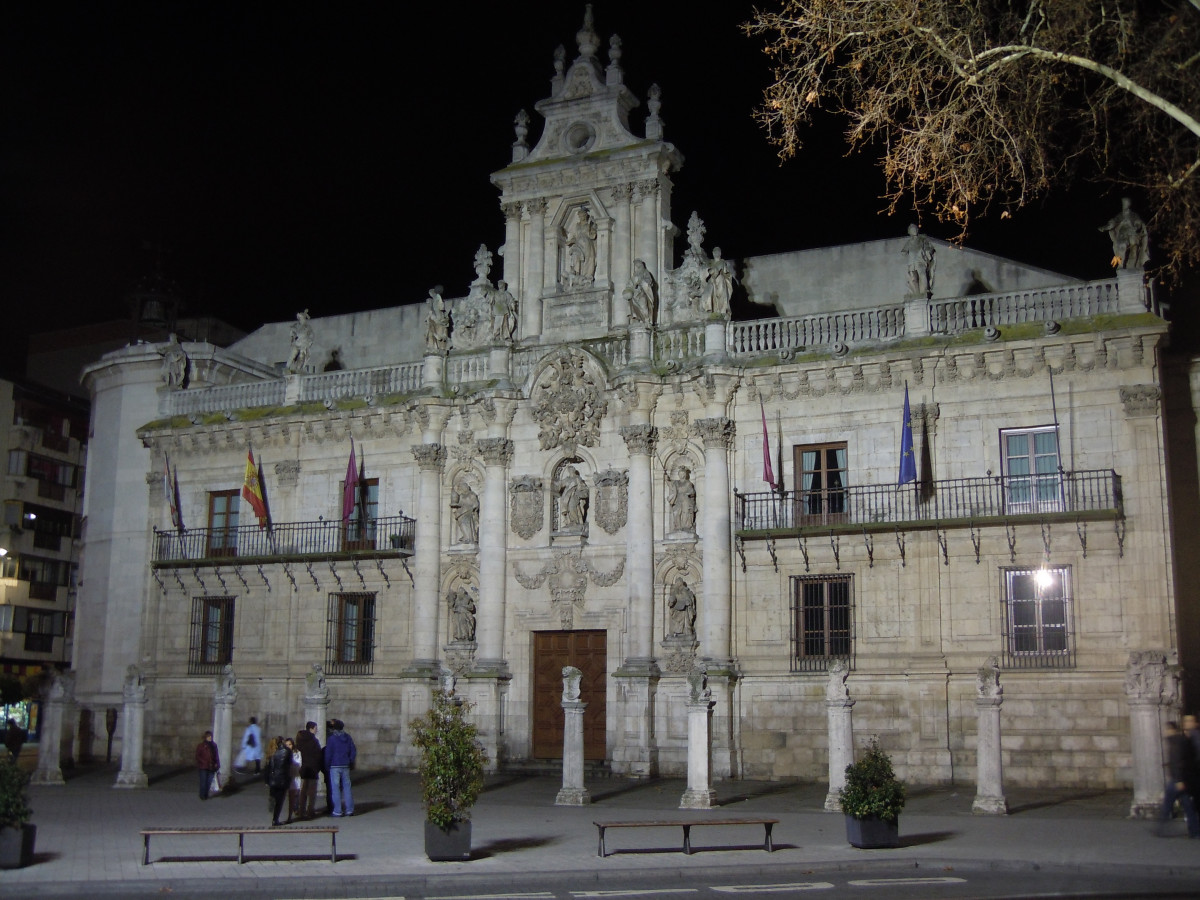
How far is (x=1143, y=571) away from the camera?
2653 cm

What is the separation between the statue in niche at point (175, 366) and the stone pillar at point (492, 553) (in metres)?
10.5

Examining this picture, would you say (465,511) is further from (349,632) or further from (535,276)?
(535,276)

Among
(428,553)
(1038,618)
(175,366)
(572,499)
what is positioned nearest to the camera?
(1038,618)

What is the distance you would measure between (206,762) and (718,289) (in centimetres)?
1520

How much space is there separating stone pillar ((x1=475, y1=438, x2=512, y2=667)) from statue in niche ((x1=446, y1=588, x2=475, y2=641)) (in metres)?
0.26

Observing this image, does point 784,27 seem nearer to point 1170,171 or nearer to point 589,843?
point 1170,171

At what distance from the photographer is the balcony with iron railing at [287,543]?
33.7 metres

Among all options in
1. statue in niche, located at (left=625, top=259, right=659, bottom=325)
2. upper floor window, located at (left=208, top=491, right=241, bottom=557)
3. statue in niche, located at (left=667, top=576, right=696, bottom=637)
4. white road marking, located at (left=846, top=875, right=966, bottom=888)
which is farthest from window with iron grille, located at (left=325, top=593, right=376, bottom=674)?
white road marking, located at (left=846, top=875, right=966, bottom=888)

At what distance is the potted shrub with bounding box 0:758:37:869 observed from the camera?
53.0ft

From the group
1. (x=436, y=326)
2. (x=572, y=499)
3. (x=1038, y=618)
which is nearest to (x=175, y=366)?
(x=436, y=326)

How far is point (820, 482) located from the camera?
30.1 m

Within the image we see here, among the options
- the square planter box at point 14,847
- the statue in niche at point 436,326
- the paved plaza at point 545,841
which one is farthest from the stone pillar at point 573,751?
the statue in niche at point 436,326

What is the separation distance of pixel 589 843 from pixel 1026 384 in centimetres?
1515

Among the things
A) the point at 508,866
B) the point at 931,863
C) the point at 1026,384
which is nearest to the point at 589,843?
the point at 508,866
